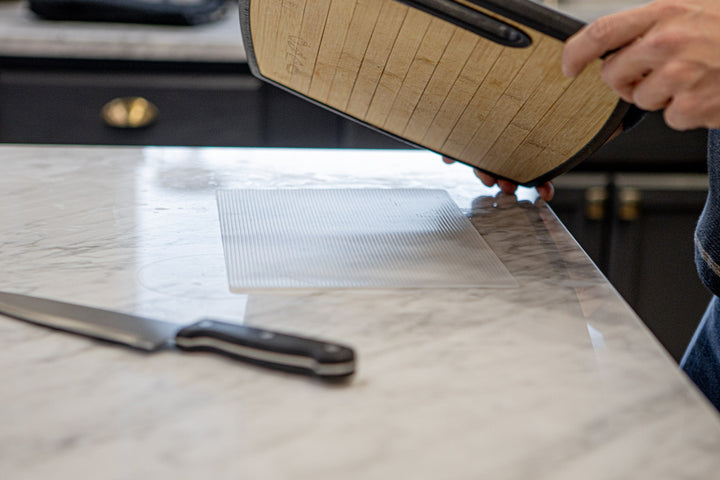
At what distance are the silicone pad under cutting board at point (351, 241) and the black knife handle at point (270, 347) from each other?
8 centimetres

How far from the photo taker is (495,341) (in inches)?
15.9

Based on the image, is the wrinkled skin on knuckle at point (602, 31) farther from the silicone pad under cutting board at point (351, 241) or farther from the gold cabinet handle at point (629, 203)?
the gold cabinet handle at point (629, 203)

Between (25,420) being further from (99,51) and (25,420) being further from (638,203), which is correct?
(638,203)

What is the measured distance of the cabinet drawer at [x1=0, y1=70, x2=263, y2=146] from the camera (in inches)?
53.8

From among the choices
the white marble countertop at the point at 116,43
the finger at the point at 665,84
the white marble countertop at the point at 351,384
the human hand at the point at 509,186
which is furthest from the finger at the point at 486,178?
the white marble countertop at the point at 116,43

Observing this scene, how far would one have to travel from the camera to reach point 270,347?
0.36 meters

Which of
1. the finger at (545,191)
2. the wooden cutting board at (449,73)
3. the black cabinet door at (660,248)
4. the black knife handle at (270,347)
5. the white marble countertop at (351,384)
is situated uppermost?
the wooden cutting board at (449,73)

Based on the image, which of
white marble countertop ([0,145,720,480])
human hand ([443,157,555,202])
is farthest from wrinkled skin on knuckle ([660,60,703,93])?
human hand ([443,157,555,202])

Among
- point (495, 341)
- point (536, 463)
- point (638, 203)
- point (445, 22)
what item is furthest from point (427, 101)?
point (638, 203)

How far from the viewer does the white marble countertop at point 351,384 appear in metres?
0.30

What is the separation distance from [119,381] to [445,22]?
302mm

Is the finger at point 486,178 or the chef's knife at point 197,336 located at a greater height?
the chef's knife at point 197,336

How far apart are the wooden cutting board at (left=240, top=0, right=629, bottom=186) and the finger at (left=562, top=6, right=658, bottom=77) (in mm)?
28

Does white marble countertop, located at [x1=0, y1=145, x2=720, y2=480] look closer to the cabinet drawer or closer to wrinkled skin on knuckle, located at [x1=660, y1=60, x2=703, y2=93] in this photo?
wrinkled skin on knuckle, located at [x1=660, y1=60, x2=703, y2=93]
